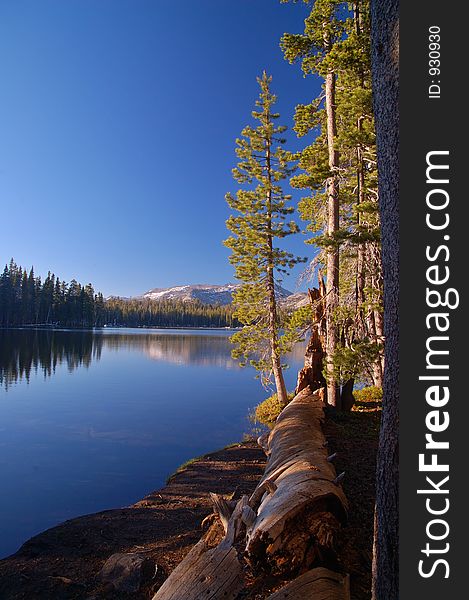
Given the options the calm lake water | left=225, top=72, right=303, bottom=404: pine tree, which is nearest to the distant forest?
the calm lake water

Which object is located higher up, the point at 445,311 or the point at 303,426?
the point at 445,311

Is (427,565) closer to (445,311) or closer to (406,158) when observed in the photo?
(445,311)

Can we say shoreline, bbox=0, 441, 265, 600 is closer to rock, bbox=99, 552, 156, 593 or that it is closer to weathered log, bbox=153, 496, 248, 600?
rock, bbox=99, 552, 156, 593

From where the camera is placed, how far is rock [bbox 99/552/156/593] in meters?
4.89

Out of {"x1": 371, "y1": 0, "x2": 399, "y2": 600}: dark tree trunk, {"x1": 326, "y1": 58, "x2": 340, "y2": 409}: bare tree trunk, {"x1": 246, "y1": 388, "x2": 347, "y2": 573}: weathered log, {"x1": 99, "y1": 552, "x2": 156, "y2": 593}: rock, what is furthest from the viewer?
{"x1": 326, "y1": 58, "x2": 340, "y2": 409}: bare tree trunk

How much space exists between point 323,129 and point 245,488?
13.1m

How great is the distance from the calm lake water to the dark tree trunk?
7661mm

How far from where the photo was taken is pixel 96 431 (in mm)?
16141

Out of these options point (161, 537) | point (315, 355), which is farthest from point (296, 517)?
point (315, 355)

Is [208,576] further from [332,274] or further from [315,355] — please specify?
[315,355]

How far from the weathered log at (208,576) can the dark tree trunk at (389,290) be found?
1845mm

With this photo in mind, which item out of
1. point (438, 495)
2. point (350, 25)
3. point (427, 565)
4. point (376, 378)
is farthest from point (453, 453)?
point (376, 378)

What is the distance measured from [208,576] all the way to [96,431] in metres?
13.6

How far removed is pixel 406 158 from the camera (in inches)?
92.9
